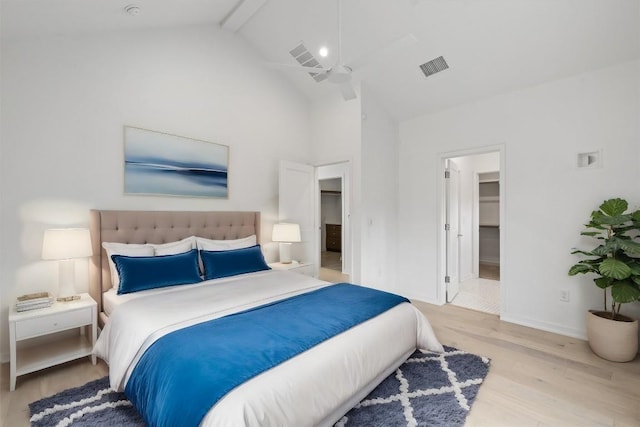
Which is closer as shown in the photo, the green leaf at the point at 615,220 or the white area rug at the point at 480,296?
the green leaf at the point at 615,220

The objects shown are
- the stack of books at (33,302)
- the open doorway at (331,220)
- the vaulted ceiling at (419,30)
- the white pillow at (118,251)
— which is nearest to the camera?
the stack of books at (33,302)

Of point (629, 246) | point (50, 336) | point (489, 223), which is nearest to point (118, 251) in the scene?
point (50, 336)

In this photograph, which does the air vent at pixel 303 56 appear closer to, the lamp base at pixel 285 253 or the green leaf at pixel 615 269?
the lamp base at pixel 285 253

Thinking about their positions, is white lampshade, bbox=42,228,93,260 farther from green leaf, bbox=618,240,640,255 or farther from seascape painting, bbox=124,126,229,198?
green leaf, bbox=618,240,640,255

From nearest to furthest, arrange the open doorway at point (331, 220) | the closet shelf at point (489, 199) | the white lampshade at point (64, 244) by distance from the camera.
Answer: the white lampshade at point (64, 244) → the closet shelf at point (489, 199) → the open doorway at point (331, 220)

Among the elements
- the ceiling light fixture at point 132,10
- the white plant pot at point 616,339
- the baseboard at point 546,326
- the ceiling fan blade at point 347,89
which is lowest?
the baseboard at point 546,326

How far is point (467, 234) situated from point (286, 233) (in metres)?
3.33

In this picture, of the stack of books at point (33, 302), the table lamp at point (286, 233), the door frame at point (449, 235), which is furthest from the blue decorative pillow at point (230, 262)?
the door frame at point (449, 235)

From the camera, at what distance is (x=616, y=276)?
8.20 ft

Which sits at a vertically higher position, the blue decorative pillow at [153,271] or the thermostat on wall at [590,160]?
the thermostat on wall at [590,160]

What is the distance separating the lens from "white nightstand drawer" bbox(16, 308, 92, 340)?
7.21 feet

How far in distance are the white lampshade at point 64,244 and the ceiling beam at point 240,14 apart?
2.93 m

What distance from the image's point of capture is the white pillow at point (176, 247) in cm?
305

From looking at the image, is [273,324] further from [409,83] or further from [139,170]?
[409,83]
